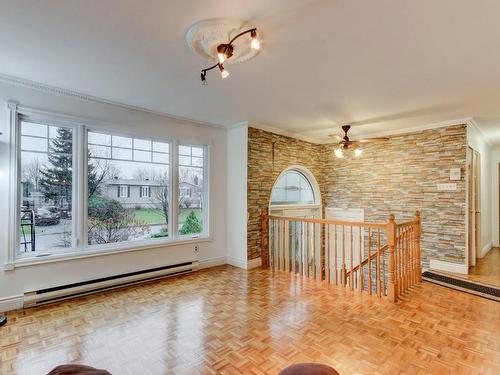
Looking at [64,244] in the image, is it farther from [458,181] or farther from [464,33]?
[458,181]

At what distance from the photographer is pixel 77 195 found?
11.7 feet

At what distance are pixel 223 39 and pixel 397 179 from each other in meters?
4.47

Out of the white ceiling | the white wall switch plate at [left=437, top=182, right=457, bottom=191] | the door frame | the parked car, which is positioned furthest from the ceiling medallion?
the door frame

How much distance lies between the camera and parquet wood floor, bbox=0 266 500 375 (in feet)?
7.08

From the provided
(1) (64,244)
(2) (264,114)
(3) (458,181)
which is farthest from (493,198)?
(1) (64,244)

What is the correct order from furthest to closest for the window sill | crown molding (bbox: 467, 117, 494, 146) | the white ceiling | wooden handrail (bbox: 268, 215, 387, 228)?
crown molding (bbox: 467, 117, 494, 146) < wooden handrail (bbox: 268, 215, 387, 228) < the window sill < the white ceiling

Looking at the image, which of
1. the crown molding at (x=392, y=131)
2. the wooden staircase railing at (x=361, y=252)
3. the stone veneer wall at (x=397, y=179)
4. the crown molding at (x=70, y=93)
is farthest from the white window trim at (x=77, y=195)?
the crown molding at (x=392, y=131)

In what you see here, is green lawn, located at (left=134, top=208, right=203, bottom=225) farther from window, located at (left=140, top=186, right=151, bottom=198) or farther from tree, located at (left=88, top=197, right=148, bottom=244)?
window, located at (left=140, top=186, right=151, bottom=198)

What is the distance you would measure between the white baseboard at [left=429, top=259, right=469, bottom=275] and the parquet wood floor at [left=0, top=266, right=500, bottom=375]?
0.99 metres

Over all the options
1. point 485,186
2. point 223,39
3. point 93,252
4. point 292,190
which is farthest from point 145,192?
point 485,186

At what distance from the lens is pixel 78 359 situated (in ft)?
7.27

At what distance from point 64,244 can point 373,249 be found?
5351mm

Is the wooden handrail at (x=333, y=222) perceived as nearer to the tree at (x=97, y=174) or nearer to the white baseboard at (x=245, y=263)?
→ the white baseboard at (x=245, y=263)

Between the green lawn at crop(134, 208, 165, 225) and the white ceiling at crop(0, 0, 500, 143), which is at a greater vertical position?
the white ceiling at crop(0, 0, 500, 143)
